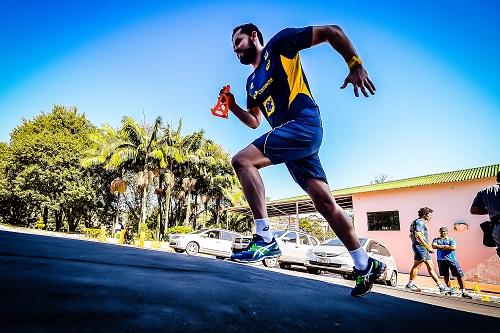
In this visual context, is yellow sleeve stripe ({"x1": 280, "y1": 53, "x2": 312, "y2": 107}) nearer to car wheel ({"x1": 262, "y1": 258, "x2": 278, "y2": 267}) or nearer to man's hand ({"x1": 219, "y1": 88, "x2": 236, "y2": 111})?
man's hand ({"x1": 219, "y1": 88, "x2": 236, "y2": 111})

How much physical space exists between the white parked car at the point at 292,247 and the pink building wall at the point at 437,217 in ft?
16.3

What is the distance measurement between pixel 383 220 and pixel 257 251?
15.2m

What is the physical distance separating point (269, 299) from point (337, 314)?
329 mm

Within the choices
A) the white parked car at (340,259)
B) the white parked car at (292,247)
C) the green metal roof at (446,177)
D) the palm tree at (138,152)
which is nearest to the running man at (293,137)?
the white parked car at (340,259)

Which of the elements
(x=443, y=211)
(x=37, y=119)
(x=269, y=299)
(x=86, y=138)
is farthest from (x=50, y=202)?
(x=269, y=299)

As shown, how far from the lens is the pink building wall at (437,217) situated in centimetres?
1229

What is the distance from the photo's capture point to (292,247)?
38.6 feet

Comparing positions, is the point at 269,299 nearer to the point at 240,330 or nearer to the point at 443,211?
the point at 240,330

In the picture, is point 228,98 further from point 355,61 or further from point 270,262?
point 270,262

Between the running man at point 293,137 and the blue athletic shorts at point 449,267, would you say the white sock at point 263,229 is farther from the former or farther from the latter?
the blue athletic shorts at point 449,267

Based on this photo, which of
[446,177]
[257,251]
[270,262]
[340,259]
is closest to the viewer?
[257,251]

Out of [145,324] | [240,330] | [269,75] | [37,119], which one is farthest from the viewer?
[37,119]

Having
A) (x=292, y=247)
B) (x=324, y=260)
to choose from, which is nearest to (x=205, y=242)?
(x=292, y=247)

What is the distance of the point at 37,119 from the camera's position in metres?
29.5
